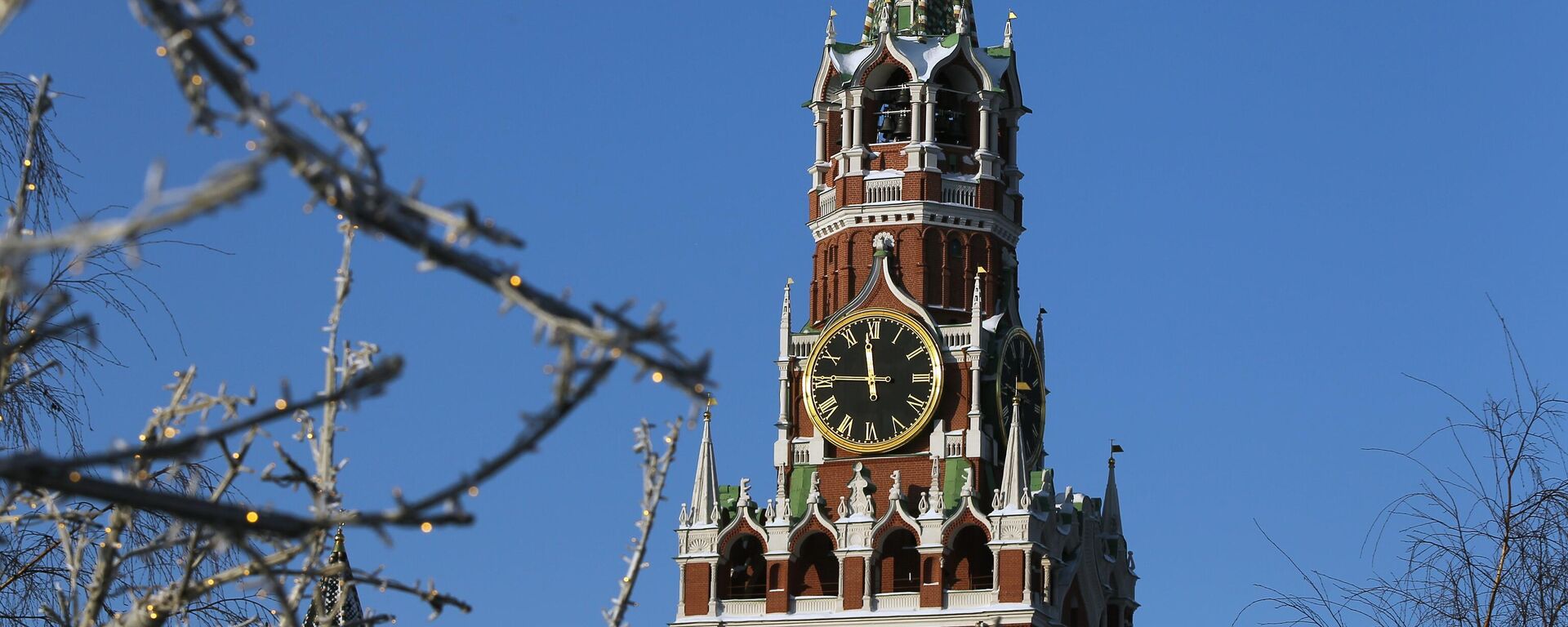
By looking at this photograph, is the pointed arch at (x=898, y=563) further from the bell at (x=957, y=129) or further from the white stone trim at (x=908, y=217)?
the bell at (x=957, y=129)

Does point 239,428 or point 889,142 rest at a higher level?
point 889,142

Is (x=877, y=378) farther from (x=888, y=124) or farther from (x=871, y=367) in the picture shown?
(x=888, y=124)

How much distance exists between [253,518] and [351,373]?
22.6ft

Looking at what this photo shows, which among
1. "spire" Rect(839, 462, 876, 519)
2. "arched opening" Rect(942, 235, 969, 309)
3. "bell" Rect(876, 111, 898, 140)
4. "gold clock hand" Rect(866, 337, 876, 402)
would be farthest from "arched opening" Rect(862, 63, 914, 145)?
"spire" Rect(839, 462, 876, 519)

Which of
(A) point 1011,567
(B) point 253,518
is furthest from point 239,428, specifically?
(A) point 1011,567

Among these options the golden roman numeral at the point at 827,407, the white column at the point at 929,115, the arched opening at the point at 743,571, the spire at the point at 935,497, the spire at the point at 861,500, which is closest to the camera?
the spire at the point at 935,497

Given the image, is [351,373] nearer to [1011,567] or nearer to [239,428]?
[239,428]

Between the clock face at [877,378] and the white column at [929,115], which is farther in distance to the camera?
the white column at [929,115]

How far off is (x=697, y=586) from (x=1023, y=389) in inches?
441

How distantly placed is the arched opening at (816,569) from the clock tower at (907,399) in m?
0.05

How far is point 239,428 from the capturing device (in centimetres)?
980

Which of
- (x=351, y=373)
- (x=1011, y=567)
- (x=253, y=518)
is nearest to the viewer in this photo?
(x=253, y=518)

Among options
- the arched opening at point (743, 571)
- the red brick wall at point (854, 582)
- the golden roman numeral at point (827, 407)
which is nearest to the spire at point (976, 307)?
the golden roman numeral at point (827, 407)

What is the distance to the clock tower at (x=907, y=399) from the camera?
254ft
